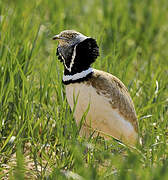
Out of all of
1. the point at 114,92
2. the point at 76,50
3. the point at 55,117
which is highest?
the point at 76,50

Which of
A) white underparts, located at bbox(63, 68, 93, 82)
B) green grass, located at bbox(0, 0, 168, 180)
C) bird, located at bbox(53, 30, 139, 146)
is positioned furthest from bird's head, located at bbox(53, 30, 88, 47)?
green grass, located at bbox(0, 0, 168, 180)

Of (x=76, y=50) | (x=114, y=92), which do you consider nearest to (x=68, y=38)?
(x=76, y=50)

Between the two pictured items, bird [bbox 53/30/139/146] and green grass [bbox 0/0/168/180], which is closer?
green grass [bbox 0/0/168/180]

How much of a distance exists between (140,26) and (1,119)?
8.62 feet

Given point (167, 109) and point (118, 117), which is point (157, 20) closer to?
point (167, 109)

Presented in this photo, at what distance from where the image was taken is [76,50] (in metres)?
2.32

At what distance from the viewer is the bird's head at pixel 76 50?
2318mm

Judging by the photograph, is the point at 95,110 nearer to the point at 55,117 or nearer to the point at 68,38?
the point at 55,117

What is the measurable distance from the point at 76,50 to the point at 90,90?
0.22m

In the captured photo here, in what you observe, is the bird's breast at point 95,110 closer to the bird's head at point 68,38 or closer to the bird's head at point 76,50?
the bird's head at point 76,50

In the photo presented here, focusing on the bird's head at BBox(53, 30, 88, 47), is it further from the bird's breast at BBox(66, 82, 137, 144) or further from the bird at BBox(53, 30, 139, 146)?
the bird's breast at BBox(66, 82, 137, 144)

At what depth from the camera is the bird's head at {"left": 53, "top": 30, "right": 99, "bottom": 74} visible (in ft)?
7.61

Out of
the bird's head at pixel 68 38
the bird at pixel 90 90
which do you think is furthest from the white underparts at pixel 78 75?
the bird's head at pixel 68 38

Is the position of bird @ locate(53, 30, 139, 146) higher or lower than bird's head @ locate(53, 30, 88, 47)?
lower
